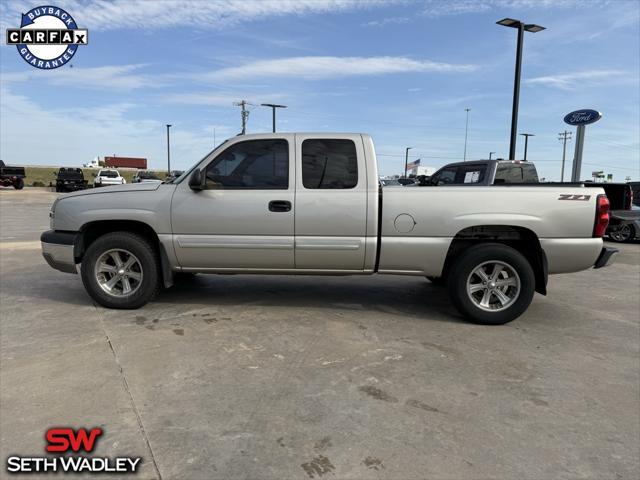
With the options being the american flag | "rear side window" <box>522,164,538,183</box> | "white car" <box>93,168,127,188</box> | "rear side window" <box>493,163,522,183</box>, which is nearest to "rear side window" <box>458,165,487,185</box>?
"rear side window" <box>493,163,522,183</box>

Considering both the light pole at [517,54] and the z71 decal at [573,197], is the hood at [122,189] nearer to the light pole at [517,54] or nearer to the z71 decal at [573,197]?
the z71 decal at [573,197]

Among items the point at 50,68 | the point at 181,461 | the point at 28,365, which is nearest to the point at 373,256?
the point at 181,461

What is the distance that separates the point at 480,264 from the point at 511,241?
21.2 inches

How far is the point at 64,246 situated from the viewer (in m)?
5.00

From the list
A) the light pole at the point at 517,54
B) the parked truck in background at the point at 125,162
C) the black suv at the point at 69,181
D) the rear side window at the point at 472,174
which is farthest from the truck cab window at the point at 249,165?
the parked truck in background at the point at 125,162

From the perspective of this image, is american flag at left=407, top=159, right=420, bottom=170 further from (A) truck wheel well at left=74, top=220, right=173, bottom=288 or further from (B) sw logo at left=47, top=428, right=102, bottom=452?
(B) sw logo at left=47, top=428, right=102, bottom=452

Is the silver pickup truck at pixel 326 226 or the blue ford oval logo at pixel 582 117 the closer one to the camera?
the silver pickup truck at pixel 326 226

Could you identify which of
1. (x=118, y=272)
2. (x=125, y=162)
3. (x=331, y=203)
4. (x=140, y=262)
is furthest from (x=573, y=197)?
(x=125, y=162)

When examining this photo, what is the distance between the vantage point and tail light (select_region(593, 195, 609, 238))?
14.9 ft

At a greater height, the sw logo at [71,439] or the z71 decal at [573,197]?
the z71 decal at [573,197]

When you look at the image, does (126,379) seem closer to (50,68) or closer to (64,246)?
(64,246)

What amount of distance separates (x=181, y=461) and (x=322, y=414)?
0.90m

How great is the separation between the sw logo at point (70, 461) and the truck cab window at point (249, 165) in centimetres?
285

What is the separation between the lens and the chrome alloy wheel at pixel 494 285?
475 centimetres
